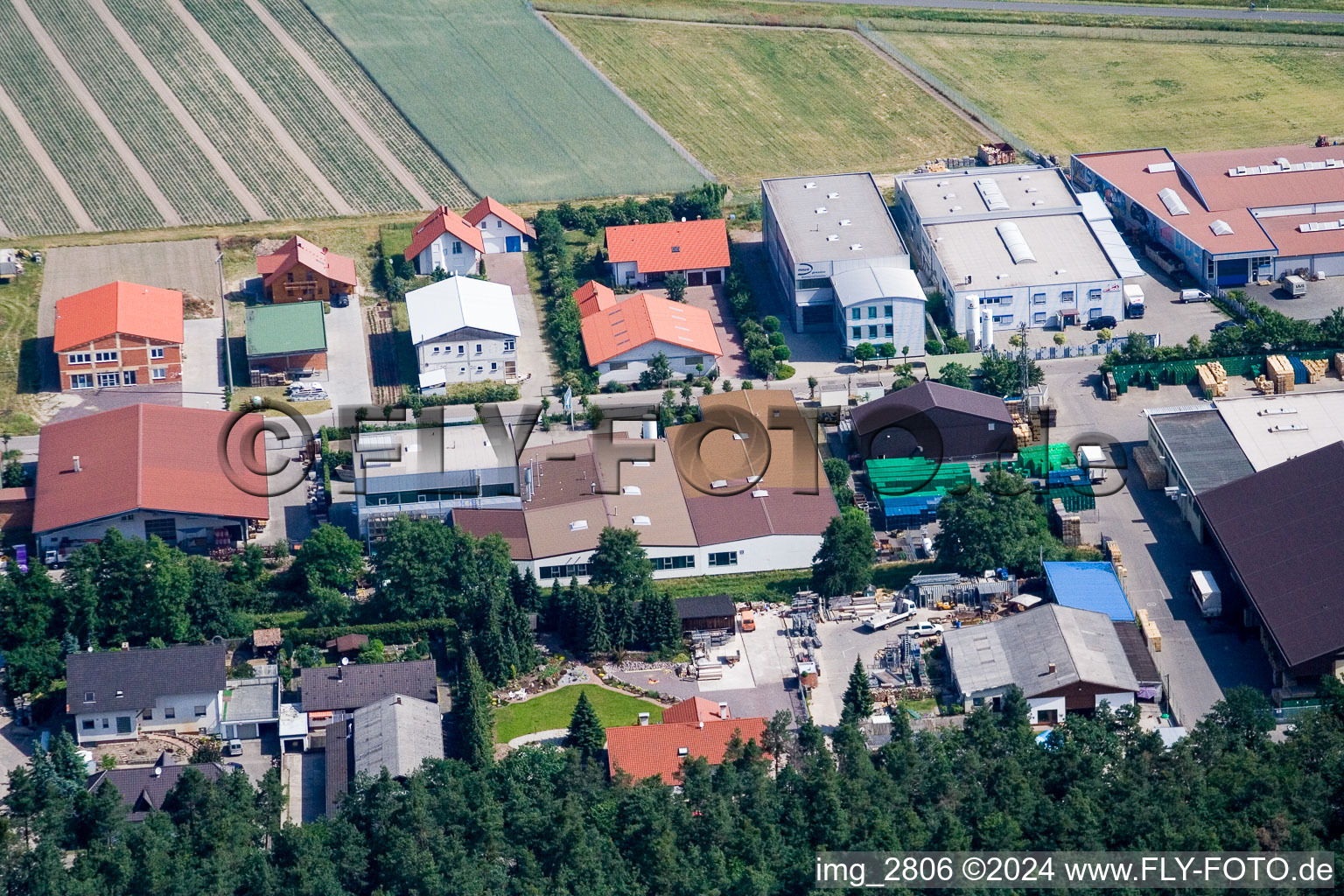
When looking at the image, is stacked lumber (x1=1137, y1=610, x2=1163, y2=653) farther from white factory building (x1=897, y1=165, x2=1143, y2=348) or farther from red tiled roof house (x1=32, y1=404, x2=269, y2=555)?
red tiled roof house (x1=32, y1=404, x2=269, y2=555)

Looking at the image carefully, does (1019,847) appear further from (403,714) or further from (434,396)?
(434,396)

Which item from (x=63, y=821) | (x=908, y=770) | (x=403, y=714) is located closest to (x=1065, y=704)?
(x=908, y=770)

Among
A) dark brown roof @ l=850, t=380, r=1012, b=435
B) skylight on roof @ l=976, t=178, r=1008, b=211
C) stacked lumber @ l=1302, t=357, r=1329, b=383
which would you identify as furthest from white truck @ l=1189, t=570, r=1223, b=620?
skylight on roof @ l=976, t=178, r=1008, b=211

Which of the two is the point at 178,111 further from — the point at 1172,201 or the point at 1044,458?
the point at 1044,458

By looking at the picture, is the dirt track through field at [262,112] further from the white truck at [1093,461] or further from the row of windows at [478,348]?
the white truck at [1093,461]

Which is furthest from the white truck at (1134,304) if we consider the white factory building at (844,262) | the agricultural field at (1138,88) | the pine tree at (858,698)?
the pine tree at (858,698)

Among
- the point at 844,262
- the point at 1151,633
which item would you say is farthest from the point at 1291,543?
the point at 844,262
